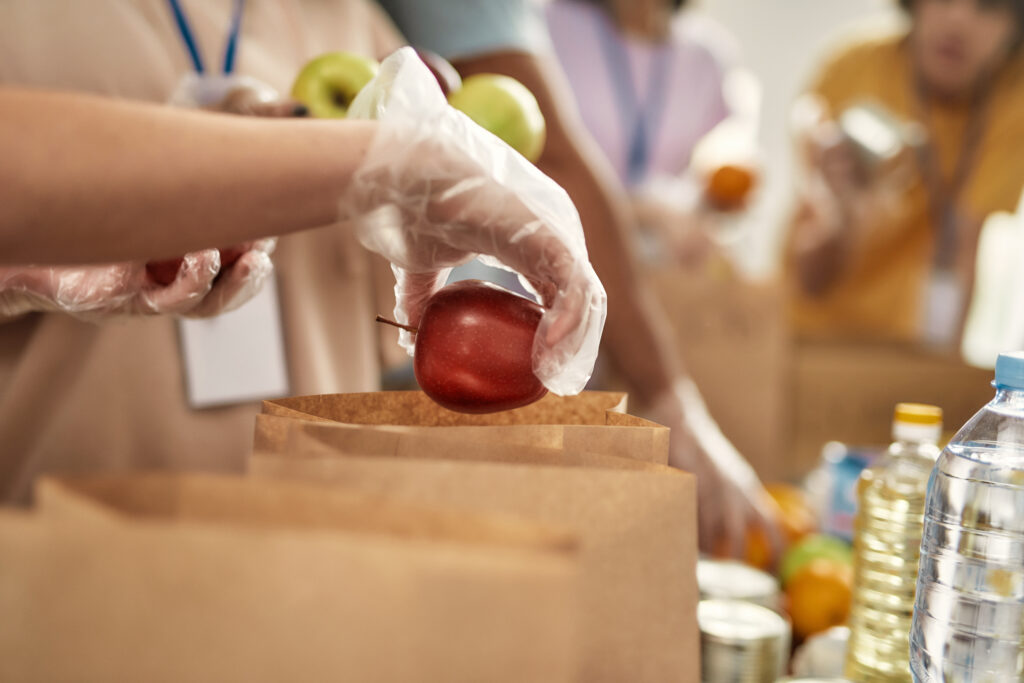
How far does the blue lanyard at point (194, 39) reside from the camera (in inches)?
31.7

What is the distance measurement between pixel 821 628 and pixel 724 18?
376 cm

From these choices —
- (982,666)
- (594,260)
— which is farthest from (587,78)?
(982,666)

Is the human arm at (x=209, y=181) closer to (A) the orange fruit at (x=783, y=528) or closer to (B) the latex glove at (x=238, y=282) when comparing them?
(B) the latex glove at (x=238, y=282)

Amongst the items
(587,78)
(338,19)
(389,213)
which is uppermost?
(587,78)

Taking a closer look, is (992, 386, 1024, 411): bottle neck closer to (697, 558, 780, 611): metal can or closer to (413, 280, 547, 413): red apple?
(697, 558, 780, 611): metal can

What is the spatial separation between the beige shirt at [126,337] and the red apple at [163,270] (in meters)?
0.07

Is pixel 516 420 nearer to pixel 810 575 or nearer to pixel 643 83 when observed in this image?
pixel 810 575

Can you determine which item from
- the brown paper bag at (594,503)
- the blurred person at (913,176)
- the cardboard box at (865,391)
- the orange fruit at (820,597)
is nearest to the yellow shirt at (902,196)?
the blurred person at (913,176)

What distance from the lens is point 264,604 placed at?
317mm

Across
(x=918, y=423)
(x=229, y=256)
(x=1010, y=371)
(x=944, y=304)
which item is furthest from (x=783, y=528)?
(x=944, y=304)

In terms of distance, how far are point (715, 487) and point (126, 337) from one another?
0.79m

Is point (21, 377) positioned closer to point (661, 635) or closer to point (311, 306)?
point (311, 306)

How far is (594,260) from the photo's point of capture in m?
1.21

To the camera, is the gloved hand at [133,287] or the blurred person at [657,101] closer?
the gloved hand at [133,287]
